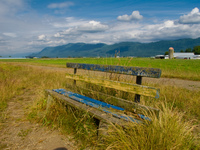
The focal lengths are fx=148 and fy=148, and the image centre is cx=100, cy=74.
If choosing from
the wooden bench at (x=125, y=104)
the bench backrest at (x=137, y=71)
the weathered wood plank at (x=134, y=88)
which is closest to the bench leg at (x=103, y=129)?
the wooden bench at (x=125, y=104)

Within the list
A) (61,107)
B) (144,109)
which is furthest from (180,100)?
(61,107)

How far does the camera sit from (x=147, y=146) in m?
1.72

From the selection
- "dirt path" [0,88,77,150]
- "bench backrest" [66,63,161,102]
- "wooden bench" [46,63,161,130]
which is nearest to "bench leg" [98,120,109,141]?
"wooden bench" [46,63,161,130]

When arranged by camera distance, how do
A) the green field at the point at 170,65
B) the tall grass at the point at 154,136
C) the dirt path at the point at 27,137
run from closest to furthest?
the tall grass at the point at 154,136, the dirt path at the point at 27,137, the green field at the point at 170,65

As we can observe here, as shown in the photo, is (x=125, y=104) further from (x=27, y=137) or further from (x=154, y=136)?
(x=27, y=137)

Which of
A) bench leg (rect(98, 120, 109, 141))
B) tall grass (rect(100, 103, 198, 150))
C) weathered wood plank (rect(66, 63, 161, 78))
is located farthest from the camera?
weathered wood plank (rect(66, 63, 161, 78))

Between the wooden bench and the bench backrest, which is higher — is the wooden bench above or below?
below

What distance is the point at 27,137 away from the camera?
8.77 feet

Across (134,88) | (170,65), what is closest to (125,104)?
(134,88)

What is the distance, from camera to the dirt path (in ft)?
7.88

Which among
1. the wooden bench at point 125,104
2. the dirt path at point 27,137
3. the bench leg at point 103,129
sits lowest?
the dirt path at point 27,137

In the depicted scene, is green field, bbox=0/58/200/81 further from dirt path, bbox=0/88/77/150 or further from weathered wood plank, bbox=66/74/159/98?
dirt path, bbox=0/88/77/150

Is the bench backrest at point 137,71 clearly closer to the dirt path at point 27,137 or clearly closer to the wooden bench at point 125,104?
the wooden bench at point 125,104

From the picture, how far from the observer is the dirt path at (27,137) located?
2402 mm
